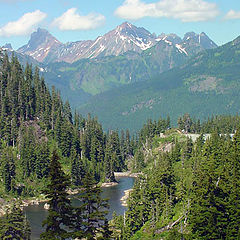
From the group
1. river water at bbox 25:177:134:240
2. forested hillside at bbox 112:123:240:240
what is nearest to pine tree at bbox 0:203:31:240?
forested hillside at bbox 112:123:240:240

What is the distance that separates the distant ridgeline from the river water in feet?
31.1

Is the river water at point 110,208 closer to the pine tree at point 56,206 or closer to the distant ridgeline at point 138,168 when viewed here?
the distant ridgeline at point 138,168

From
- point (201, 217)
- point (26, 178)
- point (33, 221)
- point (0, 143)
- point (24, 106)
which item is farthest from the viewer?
point (24, 106)

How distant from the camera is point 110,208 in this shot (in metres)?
124

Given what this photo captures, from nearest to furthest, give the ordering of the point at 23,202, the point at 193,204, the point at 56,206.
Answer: the point at 56,206
the point at 193,204
the point at 23,202

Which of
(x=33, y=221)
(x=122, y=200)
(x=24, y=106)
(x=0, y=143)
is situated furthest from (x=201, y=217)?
(x=24, y=106)

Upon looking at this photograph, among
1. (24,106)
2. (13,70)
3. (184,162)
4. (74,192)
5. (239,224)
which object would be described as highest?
(13,70)

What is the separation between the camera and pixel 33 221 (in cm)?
11312

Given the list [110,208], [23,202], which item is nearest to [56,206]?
[110,208]

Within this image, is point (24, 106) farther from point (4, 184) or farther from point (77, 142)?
point (4, 184)

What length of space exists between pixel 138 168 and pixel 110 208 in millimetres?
72257

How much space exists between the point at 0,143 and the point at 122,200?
60.6m

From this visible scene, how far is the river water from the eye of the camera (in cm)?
10706

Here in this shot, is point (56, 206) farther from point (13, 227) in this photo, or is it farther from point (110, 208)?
point (110, 208)
